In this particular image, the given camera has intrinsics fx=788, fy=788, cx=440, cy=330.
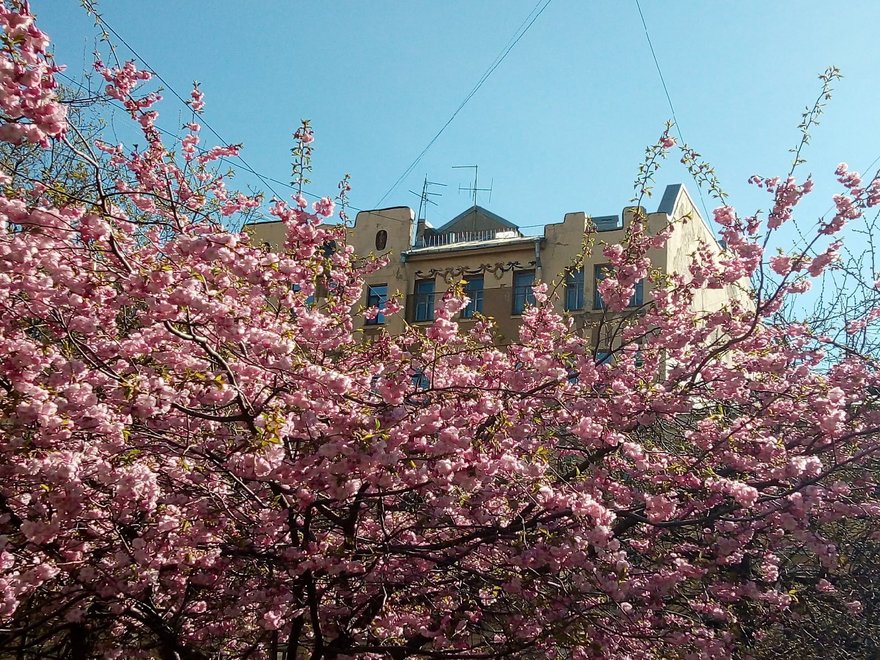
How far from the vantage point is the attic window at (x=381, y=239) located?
21609mm

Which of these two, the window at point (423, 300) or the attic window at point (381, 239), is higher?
the attic window at point (381, 239)

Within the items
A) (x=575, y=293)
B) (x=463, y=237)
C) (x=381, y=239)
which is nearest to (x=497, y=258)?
(x=463, y=237)

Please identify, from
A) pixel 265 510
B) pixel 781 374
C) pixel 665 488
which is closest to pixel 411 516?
pixel 265 510

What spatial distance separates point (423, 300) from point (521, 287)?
264 cm

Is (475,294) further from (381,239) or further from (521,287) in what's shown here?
(381,239)

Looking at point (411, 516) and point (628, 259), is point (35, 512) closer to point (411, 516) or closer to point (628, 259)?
point (411, 516)

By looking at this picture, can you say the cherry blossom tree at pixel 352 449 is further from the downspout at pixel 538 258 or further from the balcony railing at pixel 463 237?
the balcony railing at pixel 463 237

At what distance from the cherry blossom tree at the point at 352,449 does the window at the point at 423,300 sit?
12854 millimetres

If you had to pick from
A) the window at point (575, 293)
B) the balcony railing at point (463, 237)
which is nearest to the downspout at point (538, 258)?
the window at point (575, 293)

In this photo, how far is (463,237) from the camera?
21.9 metres

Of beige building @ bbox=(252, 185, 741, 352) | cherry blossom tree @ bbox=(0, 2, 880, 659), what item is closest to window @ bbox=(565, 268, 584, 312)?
beige building @ bbox=(252, 185, 741, 352)

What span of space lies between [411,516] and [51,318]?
9.80ft

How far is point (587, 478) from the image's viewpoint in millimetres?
5578

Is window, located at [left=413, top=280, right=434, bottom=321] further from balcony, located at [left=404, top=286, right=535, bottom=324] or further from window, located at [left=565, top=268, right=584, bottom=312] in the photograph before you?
window, located at [left=565, top=268, right=584, bottom=312]
